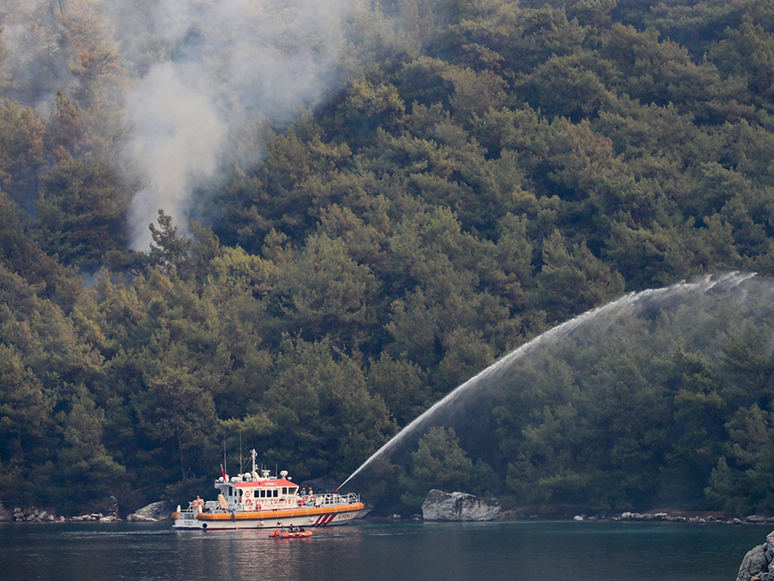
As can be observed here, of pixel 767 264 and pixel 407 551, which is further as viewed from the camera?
pixel 767 264

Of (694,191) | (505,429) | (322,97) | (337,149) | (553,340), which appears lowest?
(505,429)

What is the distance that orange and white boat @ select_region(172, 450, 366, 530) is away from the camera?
2395 inches

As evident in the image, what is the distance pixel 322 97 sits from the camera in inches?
4176

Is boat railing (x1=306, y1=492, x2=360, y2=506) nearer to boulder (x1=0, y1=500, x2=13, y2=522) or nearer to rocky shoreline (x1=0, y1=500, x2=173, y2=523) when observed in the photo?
rocky shoreline (x1=0, y1=500, x2=173, y2=523)

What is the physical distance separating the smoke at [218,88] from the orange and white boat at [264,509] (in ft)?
140

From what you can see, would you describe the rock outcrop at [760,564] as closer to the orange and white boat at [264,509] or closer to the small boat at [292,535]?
the small boat at [292,535]

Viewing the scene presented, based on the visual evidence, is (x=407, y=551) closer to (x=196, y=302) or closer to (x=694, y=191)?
(x=196, y=302)

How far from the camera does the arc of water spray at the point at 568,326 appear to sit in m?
67.4

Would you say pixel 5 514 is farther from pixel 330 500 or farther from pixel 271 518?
pixel 330 500

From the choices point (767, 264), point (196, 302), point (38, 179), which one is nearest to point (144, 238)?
point (38, 179)

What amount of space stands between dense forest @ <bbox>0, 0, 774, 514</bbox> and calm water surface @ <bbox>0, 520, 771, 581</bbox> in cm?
728

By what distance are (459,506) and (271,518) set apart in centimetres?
1164

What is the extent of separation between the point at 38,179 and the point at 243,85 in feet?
71.5

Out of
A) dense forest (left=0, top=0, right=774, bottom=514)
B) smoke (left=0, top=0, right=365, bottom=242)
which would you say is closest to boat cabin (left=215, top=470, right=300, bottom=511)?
dense forest (left=0, top=0, right=774, bottom=514)
